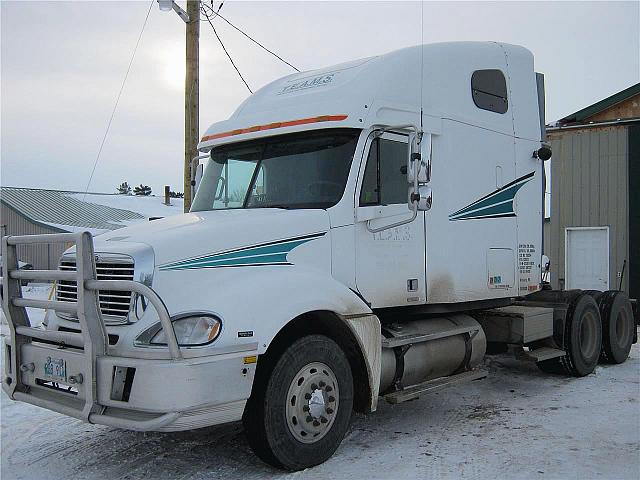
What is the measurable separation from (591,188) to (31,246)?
22736 mm

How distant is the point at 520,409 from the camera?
707cm

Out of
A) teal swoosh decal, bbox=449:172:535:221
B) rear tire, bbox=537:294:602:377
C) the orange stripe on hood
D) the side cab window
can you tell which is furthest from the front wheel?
rear tire, bbox=537:294:602:377

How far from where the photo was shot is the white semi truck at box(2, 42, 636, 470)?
14.7 feet

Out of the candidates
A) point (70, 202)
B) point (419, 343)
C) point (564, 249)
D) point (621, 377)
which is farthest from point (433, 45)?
point (70, 202)

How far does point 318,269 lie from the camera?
545cm

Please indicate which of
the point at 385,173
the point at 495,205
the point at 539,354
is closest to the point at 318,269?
the point at 385,173

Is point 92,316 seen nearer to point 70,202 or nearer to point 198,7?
point 198,7

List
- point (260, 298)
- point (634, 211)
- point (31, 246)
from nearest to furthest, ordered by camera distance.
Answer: point (260, 298), point (634, 211), point (31, 246)

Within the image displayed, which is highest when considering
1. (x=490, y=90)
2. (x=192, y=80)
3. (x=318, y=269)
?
(x=192, y=80)

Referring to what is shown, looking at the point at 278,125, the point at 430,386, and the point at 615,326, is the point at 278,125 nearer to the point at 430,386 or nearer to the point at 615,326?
the point at 430,386

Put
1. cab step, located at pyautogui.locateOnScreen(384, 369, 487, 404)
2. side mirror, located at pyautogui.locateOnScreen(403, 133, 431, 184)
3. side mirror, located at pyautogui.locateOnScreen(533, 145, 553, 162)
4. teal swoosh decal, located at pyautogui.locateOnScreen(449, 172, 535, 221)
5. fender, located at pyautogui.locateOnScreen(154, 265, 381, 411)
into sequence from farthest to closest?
1. side mirror, located at pyautogui.locateOnScreen(533, 145, 553, 162)
2. teal swoosh decal, located at pyautogui.locateOnScreen(449, 172, 535, 221)
3. cab step, located at pyautogui.locateOnScreen(384, 369, 487, 404)
4. side mirror, located at pyautogui.locateOnScreen(403, 133, 431, 184)
5. fender, located at pyautogui.locateOnScreen(154, 265, 381, 411)

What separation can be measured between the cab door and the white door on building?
945 centimetres

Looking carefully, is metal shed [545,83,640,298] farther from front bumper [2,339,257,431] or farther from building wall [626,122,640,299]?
front bumper [2,339,257,431]

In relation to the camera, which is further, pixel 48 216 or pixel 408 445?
pixel 48 216
